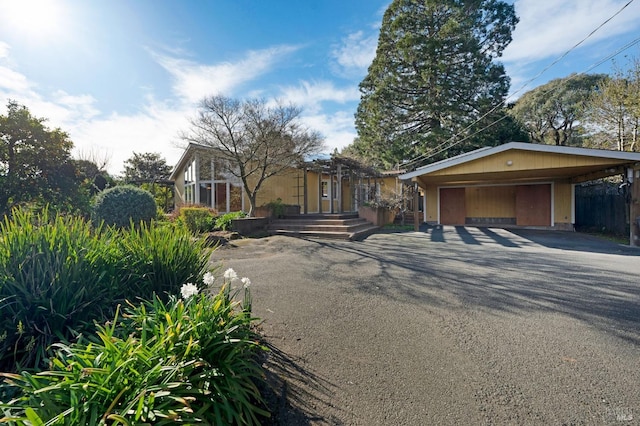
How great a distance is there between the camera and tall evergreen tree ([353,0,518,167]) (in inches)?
747

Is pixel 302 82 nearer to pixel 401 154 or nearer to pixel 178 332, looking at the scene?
pixel 401 154

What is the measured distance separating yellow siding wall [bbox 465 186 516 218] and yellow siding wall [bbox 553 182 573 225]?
5.52 feet

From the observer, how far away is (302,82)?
41.3 ft

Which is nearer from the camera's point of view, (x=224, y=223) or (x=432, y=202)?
(x=224, y=223)

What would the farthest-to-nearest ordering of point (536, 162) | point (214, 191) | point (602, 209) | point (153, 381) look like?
point (214, 191) < point (602, 209) < point (536, 162) < point (153, 381)

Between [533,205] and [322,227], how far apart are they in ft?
36.4

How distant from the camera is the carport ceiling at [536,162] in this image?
9352mm

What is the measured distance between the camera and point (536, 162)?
1056 centimetres

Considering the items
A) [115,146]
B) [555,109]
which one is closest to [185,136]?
[115,146]

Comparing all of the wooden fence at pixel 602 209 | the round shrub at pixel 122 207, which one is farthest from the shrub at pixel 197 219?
the wooden fence at pixel 602 209

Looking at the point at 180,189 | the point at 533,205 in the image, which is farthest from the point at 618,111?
the point at 180,189

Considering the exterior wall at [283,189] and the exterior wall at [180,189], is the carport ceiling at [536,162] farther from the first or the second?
the exterior wall at [180,189]

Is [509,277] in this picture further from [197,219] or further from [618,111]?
[618,111]

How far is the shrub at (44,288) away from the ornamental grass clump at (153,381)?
1.20 feet
